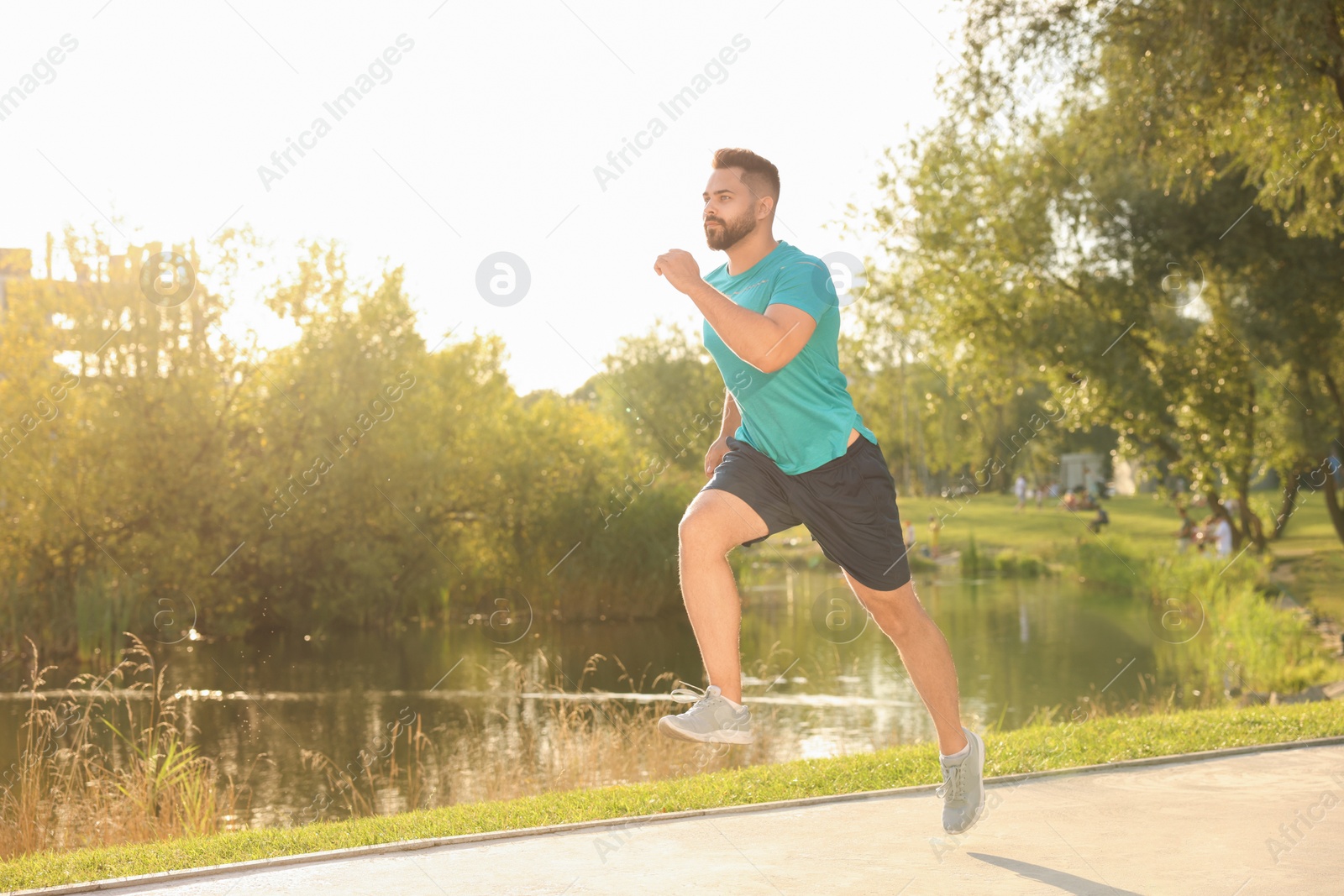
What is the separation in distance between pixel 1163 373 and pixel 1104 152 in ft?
30.1

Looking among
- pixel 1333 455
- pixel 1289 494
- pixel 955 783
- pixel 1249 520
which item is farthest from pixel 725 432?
pixel 1249 520

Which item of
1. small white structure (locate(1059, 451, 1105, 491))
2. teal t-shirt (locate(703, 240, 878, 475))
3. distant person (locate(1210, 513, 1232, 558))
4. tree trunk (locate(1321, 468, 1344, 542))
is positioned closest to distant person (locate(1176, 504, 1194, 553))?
distant person (locate(1210, 513, 1232, 558))

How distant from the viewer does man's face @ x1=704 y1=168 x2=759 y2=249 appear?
171 inches

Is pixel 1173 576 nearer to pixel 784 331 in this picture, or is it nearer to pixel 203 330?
pixel 203 330

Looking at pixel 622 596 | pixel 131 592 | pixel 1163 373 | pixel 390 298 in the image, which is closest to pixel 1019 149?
pixel 1163 373

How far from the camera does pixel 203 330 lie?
1134 inches

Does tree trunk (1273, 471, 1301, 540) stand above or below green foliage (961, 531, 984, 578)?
above

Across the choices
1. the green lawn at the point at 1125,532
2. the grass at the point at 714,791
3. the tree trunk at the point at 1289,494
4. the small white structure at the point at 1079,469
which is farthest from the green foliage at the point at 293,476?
the small white structure at the point at 1079,469

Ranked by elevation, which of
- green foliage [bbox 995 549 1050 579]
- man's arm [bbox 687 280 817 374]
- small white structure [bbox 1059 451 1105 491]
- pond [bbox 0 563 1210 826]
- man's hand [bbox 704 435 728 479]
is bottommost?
pond [bbox 0 563 1210 826]

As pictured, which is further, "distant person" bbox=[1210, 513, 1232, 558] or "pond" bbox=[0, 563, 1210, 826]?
"distant person" bbox=[1210, 513, 1232, 558]

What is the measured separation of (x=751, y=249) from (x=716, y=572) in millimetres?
1108

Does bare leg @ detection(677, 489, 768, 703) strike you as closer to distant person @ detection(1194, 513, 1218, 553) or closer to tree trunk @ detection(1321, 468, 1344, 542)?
tree trunk @ detection(1321, 468, 1344, 542)

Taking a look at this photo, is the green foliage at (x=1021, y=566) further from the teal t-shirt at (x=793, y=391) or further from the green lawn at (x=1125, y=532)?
the teal t-shirt at (x=793, y=391)

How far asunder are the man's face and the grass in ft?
8.05
